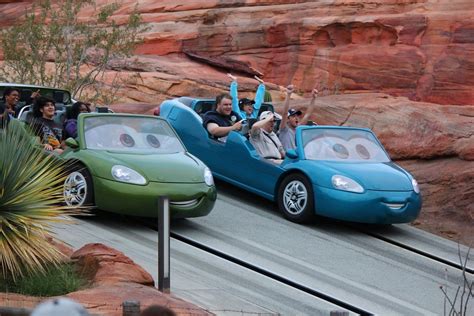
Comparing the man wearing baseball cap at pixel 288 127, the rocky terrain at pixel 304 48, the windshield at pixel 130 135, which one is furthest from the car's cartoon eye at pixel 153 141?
the rocky terrain at pixel 304 48

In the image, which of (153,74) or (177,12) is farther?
(177,12)

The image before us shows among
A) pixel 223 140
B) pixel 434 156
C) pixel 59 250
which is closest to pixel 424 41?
pixel 434 156

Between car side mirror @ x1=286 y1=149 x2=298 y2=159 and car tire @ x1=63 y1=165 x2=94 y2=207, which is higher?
car side mirror @ x1=286 y1=149 x2=298 y2=159

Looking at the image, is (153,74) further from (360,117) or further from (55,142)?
(55,142)

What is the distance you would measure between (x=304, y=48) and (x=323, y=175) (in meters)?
20.1

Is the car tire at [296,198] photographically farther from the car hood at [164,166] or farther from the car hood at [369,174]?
the car hood at [164,166]

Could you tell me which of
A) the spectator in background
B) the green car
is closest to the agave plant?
the green car

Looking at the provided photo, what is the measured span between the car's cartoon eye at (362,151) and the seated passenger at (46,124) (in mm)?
3945

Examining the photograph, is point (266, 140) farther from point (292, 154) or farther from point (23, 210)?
point (23, 210)

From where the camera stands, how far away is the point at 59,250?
29.4 feet

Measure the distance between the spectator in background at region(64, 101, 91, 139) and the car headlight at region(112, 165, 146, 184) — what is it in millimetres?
1223

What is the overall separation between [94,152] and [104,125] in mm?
691

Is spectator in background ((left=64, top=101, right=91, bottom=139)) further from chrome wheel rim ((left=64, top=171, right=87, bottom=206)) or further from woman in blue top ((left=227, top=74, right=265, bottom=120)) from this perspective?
woman in blue top ((left=227, top=74, right=265, bottom=120))

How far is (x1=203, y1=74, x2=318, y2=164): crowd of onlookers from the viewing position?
14.0 meters
